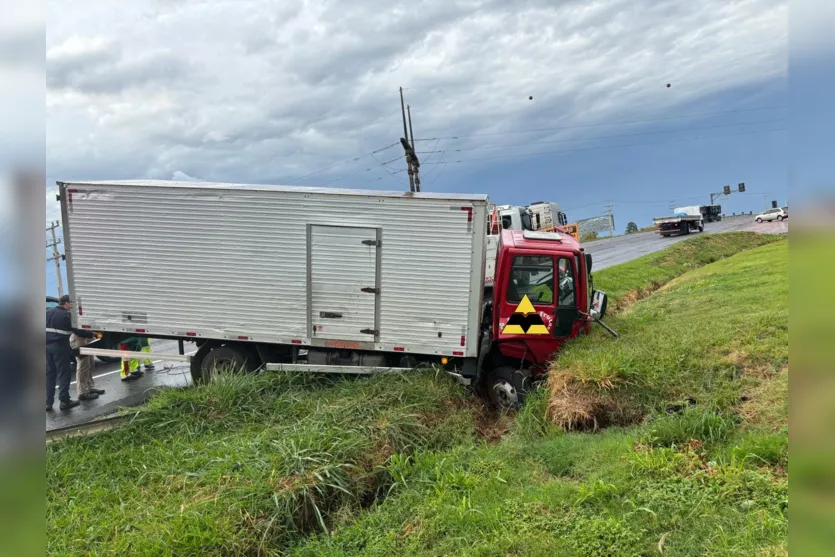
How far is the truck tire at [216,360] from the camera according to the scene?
Answer: 8.02 m

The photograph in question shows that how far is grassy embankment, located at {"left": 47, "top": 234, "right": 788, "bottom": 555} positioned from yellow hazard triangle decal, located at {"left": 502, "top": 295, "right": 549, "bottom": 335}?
2.07ft

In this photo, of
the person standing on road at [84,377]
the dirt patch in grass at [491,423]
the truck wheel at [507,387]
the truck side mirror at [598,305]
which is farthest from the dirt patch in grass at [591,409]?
the person standing on road at [84,377]

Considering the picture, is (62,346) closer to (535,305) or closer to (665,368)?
(535,305)

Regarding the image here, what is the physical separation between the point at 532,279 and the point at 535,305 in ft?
1.23

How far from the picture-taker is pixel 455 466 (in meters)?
4.83

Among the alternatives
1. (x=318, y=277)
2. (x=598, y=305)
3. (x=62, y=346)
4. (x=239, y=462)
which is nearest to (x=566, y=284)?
(x=598, y=305)

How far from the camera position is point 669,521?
3.47 metres

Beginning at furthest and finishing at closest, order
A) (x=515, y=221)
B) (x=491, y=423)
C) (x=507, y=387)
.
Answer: (x=515, y=221) < (x=507, y=387) < (x=491, y=423)

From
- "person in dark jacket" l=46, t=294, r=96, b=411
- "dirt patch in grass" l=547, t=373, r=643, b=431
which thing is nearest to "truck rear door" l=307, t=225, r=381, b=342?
"dirt patch in grass" l=547, t=373, r=643, b=431

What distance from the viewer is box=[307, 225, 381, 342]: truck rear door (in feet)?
24.7

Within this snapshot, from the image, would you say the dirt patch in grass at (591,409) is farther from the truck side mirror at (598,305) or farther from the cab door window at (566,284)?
the truck side mirror at (598,305)

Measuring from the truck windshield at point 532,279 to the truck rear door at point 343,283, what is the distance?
1.98 m

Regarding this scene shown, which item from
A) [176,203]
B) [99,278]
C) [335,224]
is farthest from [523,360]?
[99,278]

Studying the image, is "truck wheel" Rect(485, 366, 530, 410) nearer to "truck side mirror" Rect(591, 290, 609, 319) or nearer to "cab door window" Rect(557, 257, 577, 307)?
"cab door window" Rect(557, 257, 577, 307)
